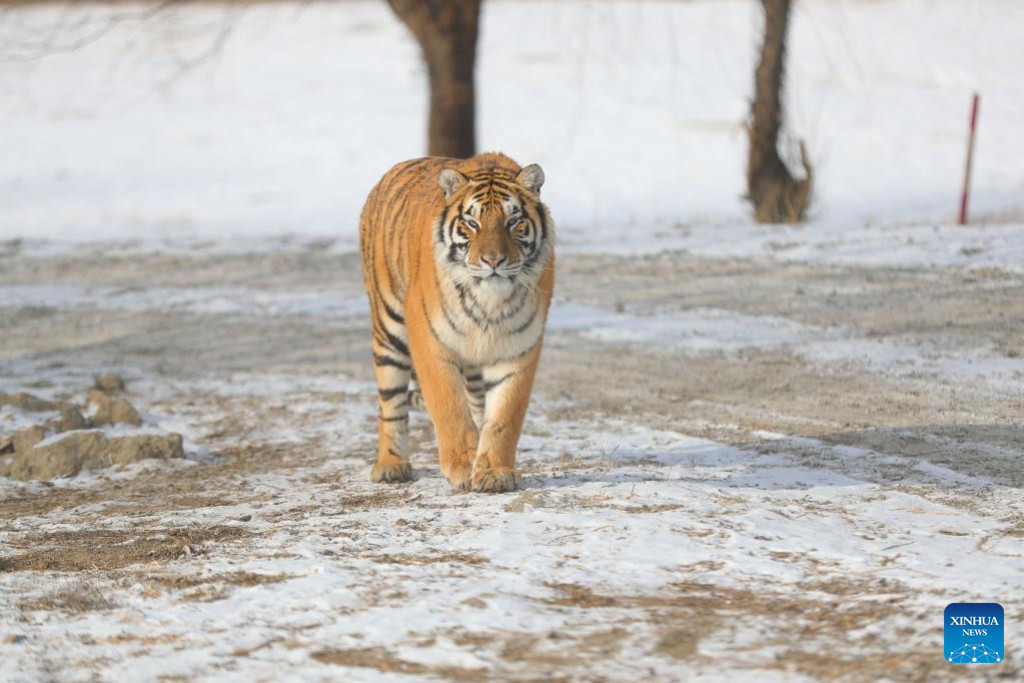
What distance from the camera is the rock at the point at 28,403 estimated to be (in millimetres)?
7867

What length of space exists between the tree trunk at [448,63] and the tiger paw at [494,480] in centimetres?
855

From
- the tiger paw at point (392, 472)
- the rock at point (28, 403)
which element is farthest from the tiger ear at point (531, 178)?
the rock at point (28, 403)

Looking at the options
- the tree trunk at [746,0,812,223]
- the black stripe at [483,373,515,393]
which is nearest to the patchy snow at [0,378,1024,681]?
the black stripe at [483,373,515,393]

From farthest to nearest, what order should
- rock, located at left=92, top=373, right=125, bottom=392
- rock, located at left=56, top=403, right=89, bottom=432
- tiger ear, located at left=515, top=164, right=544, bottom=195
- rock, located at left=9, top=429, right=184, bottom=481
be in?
rock, located at left=92, top=373, right=125, bottom=392 → rock, located at left=56, top=403, right=89, bottom=432 → rock, located at left=9, top=429, right=184, bottom=481 → tiger ear, located at left=515, top=164, right=544, bottom=195

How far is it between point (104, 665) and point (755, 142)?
1051 centimetres

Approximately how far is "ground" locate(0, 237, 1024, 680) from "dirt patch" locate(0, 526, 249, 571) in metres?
0.02

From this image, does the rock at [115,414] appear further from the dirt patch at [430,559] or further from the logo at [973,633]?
the logo at [973,633]

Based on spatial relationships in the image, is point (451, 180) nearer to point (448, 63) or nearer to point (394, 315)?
point (394, 315)

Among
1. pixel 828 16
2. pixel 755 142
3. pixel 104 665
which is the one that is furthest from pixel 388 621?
pixel 828 16

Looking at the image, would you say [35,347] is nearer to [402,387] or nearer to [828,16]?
[402,387]

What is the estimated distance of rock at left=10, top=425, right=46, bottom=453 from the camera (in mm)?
6957

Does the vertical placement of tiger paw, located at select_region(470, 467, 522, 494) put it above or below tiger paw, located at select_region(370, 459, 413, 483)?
above

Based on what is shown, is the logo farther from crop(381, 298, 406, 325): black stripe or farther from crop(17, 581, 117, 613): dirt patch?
crop(381, 298, 406, 325): black stripe

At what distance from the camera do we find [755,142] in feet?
43.2
